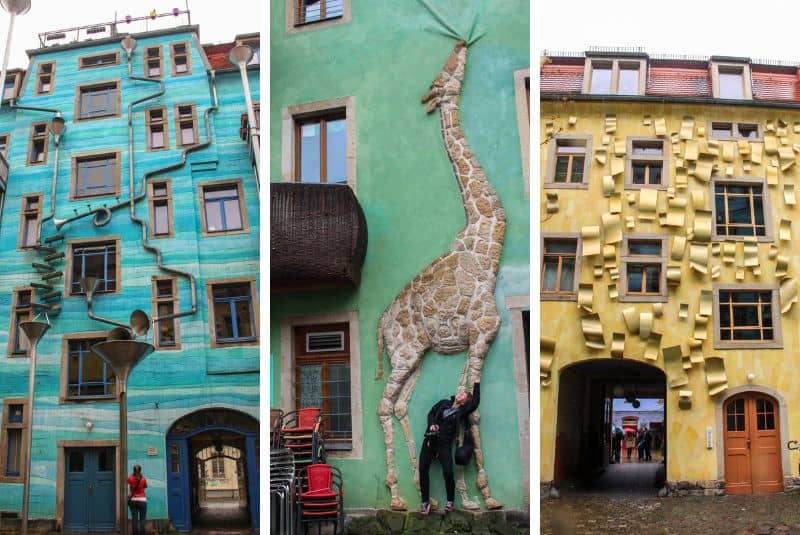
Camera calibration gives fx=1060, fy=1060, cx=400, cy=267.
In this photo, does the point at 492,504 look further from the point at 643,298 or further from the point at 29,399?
the point at 29,399

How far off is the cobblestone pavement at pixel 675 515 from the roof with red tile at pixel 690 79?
3258 millimetres

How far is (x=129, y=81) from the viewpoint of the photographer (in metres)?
8.74

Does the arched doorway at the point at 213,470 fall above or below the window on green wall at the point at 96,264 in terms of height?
below

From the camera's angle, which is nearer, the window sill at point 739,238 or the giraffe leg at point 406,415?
the giraffe leg at point 406,415

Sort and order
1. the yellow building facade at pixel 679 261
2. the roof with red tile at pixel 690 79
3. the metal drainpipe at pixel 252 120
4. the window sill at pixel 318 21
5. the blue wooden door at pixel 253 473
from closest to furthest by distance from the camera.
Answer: the blue wooden door at pixel 253 473 < the metal drainpipe at pixel 252 120 < the yellow building facade at pixel 679 261 < the window sill at pixel 318 21 < the roof with red tile at pixel 690 79

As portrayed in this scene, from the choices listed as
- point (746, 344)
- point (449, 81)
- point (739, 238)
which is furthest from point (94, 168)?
point (746, 344)

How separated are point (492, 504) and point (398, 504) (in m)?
0.71

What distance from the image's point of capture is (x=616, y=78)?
879cm

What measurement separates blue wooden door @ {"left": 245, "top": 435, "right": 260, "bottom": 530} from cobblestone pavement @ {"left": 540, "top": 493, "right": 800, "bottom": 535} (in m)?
2.15

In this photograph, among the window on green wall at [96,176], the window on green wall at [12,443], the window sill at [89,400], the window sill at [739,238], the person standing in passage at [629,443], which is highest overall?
the window on green wall at [96,176]

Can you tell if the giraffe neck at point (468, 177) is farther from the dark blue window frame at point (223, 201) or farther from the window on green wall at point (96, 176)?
the window on green wall at point (96, 176)

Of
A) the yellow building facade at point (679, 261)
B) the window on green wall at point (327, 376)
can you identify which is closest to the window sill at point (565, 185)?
the yellow building facade at point (679, 261)

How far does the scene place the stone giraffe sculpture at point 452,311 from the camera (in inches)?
311

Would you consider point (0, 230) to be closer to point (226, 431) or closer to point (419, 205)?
point (226, 431)
